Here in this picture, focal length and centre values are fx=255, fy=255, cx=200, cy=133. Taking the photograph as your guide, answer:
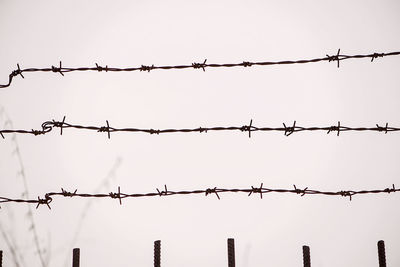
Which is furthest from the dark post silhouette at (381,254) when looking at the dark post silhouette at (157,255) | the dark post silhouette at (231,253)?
the dark post silhouette at (157,255)

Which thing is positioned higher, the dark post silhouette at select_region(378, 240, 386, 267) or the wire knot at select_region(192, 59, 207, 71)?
the wire knot at select_region(192, 59, 207, 71)

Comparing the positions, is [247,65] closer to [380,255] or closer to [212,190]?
[212,190]

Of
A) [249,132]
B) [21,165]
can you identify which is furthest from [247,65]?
[21,165]

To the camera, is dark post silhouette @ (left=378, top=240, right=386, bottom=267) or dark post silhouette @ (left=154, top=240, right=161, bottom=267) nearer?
dark post silhouette @ (left=154, top=240, right=161, bottom=267)

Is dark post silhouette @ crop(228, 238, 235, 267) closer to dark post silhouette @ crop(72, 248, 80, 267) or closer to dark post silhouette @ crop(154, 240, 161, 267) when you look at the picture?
dark post silhouette @ crop(154, 240, 161, 267)

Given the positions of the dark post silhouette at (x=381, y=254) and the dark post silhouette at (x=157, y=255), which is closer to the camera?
the dark post silhouette at (x=157, y=255)

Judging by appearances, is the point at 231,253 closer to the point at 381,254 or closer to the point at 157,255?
the point at 157,255

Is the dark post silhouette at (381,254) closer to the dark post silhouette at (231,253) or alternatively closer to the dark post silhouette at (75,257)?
the dark post silhouette at (231,253)

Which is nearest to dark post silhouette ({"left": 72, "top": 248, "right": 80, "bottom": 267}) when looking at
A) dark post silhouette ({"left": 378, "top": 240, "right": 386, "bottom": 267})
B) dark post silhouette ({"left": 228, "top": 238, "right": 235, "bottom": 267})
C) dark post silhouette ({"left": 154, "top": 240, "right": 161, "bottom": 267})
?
dark post silhouette ({"left": 154, "top": 240, "right": 161, "bottom": 267})

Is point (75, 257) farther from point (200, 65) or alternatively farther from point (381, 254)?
point (381, 254)

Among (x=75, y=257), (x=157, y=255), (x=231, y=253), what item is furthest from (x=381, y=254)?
(x=75, y=257)

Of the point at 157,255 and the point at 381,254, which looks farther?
the point at 381,254

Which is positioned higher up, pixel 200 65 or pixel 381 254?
pixel 200 65

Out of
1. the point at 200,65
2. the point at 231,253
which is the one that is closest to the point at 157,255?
the point at 231,253
